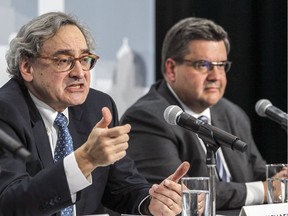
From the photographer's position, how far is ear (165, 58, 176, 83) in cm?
362

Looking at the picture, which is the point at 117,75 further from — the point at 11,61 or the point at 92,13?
the point at 11,61

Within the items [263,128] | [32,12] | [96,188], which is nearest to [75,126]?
[96,188]

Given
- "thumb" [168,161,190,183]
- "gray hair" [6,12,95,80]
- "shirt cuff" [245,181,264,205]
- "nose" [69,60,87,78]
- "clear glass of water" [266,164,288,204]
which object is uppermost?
"gray hair" [6,12,95,80]

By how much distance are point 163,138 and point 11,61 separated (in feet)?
3.07

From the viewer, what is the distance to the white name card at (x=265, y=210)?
7.30 feet

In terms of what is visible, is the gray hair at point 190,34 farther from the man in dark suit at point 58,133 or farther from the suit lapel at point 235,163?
the man in dark suit at point 58,133

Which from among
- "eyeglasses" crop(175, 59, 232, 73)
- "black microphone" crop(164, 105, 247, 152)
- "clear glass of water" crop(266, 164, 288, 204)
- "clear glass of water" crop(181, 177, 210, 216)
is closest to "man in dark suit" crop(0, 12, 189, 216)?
"black microphone" crop(164, 105, 247, 152)

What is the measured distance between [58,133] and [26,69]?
→ 10.9 inches

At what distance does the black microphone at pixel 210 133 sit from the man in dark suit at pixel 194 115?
824mm

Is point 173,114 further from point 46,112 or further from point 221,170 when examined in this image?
point 221,170

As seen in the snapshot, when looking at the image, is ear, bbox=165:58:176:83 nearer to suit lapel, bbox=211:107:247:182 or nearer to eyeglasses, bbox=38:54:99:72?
suit lapel, bbox=211:107:247:182

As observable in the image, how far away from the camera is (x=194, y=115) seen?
355cm

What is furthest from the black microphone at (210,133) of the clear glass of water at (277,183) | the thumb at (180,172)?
the clear glass of water at (277,183)

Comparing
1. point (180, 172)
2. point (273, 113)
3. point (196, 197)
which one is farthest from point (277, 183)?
point (196, 197)
